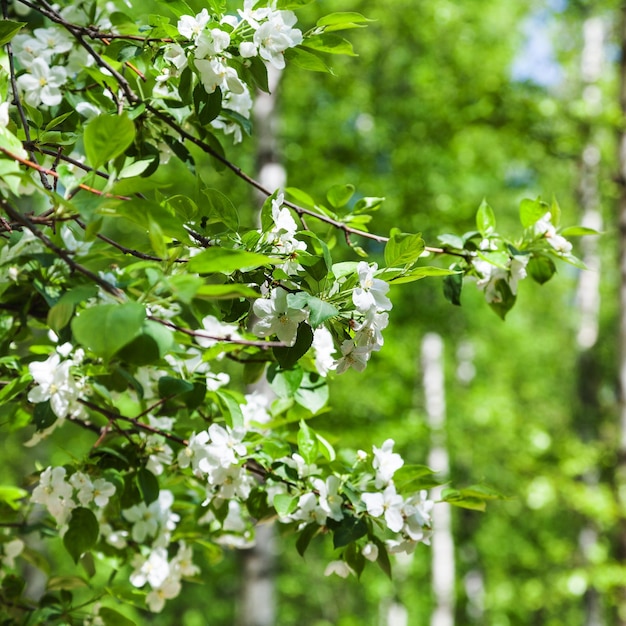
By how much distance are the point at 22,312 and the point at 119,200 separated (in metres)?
0.63

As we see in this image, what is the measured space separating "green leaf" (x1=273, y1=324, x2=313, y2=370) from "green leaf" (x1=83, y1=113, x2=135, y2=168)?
0.33m

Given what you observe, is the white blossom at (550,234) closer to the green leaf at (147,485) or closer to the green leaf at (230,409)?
the green leaf at (230,409)

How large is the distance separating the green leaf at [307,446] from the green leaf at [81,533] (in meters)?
0.39

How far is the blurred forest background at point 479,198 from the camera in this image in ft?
15.5

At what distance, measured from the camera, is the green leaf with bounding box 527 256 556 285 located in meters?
1.29

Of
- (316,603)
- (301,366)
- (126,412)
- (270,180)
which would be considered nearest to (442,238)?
(301,366)

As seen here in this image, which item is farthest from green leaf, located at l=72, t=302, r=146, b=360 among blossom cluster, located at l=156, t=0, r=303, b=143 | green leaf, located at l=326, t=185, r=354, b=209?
green leaf, located at l=326, t=185, r=354, b=209

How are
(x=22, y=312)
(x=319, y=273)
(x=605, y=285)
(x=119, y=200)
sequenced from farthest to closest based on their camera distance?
(x=605, y=285)
(x=22, y=312)
(x=319, y=273)
(x=119, y=200)

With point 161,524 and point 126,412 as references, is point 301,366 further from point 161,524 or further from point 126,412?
point 126,412

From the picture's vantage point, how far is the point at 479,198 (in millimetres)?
8445

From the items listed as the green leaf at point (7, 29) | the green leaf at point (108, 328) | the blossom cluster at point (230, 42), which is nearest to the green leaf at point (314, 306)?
the green leaf at point (108, 328)

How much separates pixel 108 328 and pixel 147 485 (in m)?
0.71

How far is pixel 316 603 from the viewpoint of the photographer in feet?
50.2

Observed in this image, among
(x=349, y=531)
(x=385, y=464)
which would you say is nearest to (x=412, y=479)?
(x=385, y=464)
